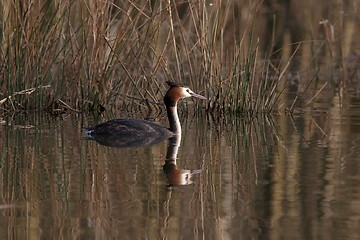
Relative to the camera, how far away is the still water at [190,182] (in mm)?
6242

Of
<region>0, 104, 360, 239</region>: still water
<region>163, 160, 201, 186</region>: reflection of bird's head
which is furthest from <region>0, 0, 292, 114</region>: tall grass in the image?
<region>163, 160, 201, 186</region>: reflection of bird's head

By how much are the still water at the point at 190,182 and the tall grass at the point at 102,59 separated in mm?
399

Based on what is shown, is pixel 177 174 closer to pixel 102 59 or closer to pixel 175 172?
pixel 175 172

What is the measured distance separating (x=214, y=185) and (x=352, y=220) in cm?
150

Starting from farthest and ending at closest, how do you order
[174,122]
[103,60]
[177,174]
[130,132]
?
[103,60], [174,122], [130,132], [177,174]

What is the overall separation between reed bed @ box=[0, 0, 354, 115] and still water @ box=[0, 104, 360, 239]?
412mm

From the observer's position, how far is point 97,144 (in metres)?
9.85

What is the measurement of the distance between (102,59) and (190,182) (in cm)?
400

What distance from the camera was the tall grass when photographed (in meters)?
11.1

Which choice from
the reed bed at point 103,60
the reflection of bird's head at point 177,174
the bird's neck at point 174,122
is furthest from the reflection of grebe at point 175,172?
the reed bed at point 103,60

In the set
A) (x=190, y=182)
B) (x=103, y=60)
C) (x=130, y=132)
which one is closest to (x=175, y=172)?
(x=190, y=182)

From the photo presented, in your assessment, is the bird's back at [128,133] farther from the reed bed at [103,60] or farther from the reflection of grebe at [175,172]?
the reed bed at [103,60]

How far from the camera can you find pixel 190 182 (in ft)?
25.6

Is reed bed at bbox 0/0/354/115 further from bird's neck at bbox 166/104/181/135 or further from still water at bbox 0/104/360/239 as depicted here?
bird's neck at bbox 166/104/181/135
